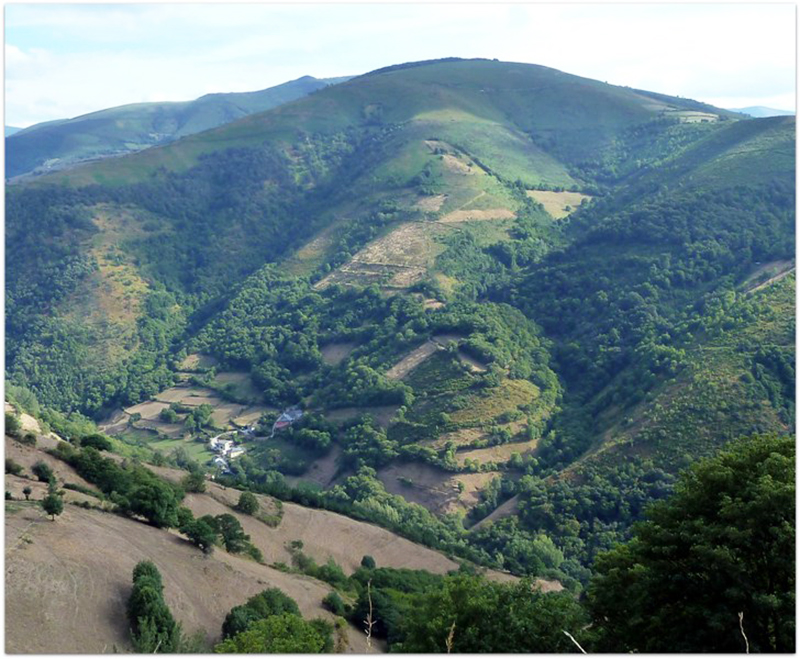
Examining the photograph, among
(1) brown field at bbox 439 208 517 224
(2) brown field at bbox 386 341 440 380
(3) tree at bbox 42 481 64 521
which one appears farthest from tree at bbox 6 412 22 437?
(1) brown field at bbox 439 208 517 224

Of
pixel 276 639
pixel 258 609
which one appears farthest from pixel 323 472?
pixel 276 639

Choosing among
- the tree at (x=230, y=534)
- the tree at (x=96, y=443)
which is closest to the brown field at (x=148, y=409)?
the tree at (x=96, y=443)

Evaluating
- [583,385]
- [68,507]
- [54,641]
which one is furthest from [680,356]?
[54,641]

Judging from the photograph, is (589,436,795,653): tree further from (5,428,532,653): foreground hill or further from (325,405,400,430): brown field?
(325,405,400,430): brown field

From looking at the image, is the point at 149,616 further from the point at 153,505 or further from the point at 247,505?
the point at 247,505

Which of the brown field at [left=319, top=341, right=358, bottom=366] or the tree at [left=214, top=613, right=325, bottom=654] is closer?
the tree at [left=214, top=613, right=325, bottom=654]

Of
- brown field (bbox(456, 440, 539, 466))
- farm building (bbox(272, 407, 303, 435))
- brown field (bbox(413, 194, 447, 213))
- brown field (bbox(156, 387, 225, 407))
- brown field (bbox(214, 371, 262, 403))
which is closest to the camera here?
brown field (bbox(456, 440, 539, 466))
